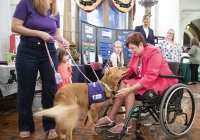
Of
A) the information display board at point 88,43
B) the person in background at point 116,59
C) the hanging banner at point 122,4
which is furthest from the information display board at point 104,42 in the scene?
the person in background at point 116,59

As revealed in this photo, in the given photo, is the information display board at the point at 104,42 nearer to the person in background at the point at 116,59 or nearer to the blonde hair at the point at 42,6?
the person in background at the point at 116,59

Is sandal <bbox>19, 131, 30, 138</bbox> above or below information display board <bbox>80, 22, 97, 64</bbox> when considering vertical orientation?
below

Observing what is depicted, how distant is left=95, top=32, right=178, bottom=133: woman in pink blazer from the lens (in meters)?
2.12

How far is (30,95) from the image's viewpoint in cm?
223

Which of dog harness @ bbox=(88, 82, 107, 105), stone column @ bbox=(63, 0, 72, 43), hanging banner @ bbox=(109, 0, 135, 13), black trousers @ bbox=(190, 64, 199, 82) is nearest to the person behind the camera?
dog harness @ bbox=(88, 82, 107, 105)

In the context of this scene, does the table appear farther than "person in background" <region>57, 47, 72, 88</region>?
No

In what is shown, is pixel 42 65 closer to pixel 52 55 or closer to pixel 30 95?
pixel 52 55

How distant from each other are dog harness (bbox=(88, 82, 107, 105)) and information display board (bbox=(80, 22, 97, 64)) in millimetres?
3532

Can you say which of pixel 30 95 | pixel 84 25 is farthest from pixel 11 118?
pixel 84 25

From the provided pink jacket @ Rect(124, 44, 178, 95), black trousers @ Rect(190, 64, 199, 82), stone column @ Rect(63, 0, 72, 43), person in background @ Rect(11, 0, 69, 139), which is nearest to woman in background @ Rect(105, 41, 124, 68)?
stone column @ Rect(63, 0, 72, 43)

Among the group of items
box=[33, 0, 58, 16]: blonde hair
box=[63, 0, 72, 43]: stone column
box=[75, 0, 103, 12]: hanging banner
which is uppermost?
box=[75, 0, 103, 12]: hanging banner

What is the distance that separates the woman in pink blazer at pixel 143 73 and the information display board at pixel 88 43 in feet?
11.5

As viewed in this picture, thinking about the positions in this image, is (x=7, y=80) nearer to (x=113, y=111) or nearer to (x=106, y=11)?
(x=113, y=111)

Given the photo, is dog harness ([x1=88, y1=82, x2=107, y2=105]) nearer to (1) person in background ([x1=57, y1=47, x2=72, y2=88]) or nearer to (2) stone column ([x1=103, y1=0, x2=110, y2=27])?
(1) person in background ([x1=57, y1=47, x2=72, y2=88])
